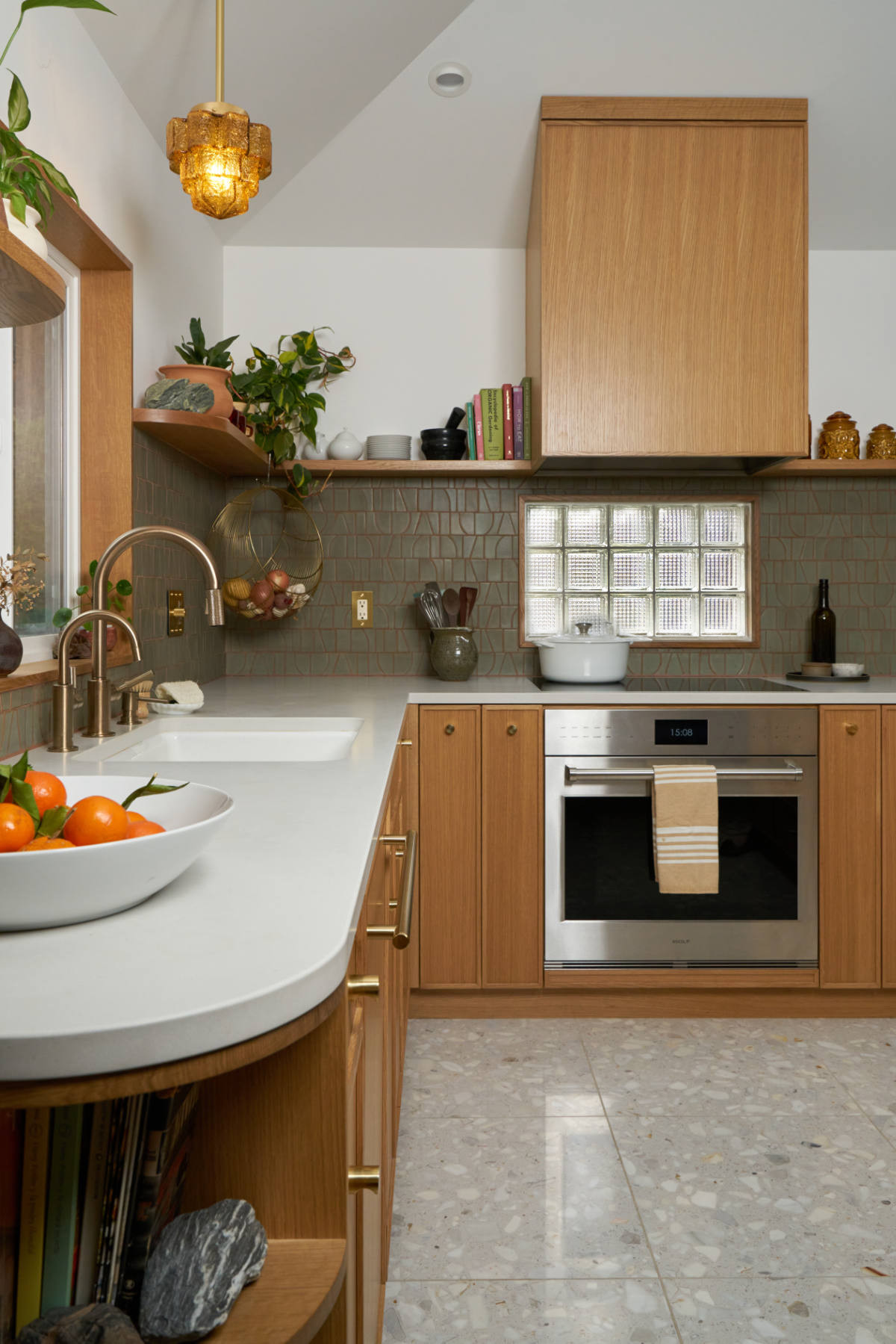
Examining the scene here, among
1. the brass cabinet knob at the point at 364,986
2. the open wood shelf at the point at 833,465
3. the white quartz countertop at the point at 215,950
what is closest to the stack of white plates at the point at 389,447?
the open wood shelf at the point at 833,465

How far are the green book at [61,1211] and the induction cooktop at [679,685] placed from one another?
2175 millimetres

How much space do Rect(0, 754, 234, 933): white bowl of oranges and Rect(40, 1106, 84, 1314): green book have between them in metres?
0.15

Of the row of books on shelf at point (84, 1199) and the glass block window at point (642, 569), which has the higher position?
the glass block window at point (642, 569)

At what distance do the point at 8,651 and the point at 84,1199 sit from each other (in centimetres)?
99

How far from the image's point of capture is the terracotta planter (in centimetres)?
241

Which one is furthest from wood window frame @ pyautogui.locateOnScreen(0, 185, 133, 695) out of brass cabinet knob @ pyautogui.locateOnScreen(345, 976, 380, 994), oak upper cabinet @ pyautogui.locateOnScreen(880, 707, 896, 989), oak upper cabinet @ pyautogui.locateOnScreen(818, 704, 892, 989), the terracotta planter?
oak upper cabinet @ pyautogui.locateOnScreen(880, 707, 896, 989)

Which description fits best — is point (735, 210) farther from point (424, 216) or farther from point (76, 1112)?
point (76, 1112)

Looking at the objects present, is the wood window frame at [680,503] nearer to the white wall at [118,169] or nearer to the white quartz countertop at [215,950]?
the white wall at [118,169]

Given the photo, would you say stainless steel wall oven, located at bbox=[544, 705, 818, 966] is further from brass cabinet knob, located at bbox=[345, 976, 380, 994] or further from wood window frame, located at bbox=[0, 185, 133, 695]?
brass cabinet knob, located at bbox=[345, 976, 380, 994]

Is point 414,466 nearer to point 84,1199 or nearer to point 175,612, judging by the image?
point 175,612

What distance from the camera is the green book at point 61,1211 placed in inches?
27.5

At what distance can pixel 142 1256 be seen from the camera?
27.7 inches

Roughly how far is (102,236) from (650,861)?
203cm

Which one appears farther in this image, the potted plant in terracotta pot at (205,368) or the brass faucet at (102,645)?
the potted plant in terracotta pot at (205,368)
